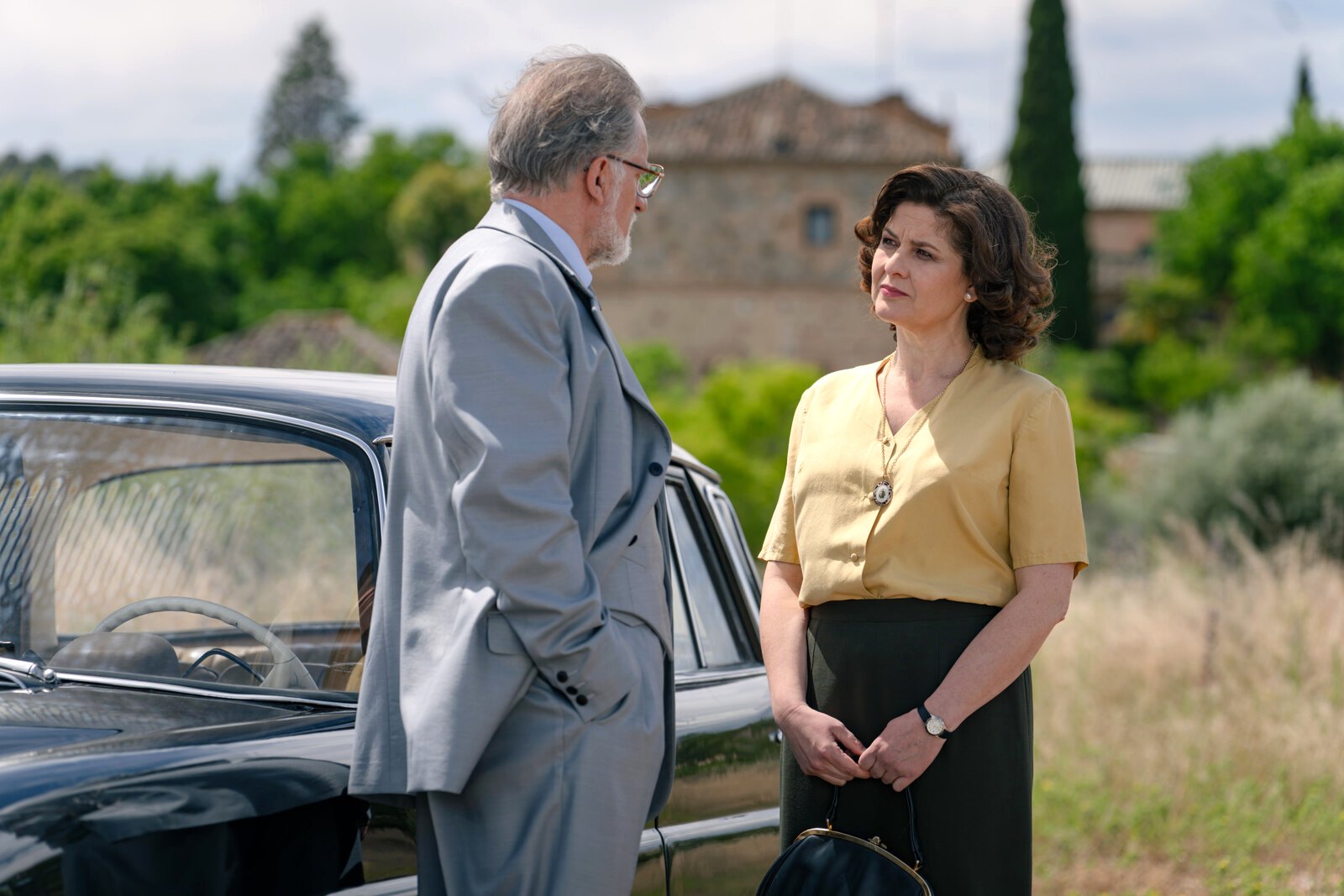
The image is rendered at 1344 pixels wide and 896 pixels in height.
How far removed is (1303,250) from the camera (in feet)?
175

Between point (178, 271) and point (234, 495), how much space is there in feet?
161

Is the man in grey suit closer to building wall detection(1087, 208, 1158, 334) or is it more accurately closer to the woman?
the woman

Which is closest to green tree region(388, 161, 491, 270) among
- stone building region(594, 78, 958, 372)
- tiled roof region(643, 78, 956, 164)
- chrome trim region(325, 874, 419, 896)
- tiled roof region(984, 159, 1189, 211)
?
stone building region(594, 78, 958, 372)

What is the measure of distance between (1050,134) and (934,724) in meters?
45.8

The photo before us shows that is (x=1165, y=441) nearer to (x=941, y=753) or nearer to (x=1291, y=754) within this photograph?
(x=1291, y=754)

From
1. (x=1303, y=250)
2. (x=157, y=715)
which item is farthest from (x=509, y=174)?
(x=1303, y=250)

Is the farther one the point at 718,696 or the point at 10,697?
the point at 718,696

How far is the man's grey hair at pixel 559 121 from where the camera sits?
8.14ft

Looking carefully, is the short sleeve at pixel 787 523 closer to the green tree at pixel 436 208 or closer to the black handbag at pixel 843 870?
the black handbag at pixel 843 870

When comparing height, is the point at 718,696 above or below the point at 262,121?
below

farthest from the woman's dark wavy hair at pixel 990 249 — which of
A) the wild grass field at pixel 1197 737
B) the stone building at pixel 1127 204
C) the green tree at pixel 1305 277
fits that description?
the stone building at pixel 1127 204

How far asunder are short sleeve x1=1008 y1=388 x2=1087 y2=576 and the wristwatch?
35 cm

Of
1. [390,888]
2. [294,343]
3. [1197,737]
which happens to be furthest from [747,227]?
[390,888]

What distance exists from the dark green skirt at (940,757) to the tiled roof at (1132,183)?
79.9 metres
